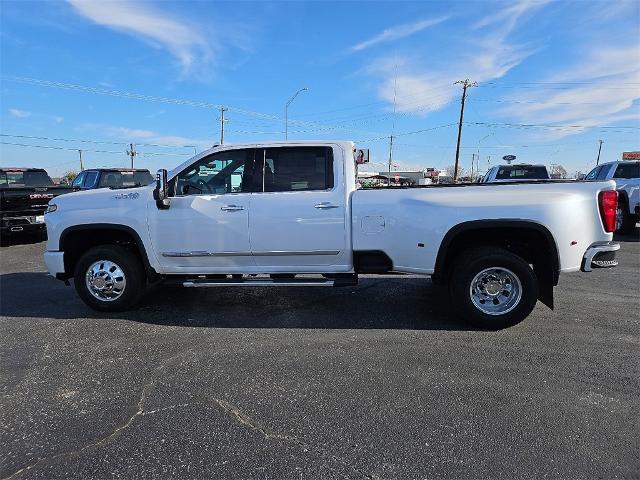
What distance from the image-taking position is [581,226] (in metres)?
4.39

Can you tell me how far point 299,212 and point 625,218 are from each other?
10.6 meters

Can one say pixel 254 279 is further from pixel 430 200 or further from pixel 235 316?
pixel 430 200

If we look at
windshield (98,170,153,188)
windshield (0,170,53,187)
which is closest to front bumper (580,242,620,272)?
windshield (98,170,153,188)

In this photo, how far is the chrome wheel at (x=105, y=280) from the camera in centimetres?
518

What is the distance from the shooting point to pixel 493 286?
182 inches

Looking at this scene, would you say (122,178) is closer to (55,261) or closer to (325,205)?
(55,261)

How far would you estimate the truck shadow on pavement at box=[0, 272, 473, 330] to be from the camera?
4.93m

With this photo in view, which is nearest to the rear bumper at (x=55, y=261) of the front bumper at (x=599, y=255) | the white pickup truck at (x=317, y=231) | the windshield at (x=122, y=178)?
the white pickup truck at (x=317, y=231)

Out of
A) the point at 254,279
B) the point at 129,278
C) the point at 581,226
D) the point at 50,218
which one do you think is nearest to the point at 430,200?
the point at 581,226

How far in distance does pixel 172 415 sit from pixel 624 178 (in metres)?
13.1

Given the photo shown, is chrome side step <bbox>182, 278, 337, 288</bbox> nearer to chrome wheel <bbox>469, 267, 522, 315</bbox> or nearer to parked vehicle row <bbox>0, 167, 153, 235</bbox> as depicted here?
chrome wheel <bbox>469, 267, 522, 315</bbox>

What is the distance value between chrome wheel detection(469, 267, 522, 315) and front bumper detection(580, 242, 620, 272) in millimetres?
731

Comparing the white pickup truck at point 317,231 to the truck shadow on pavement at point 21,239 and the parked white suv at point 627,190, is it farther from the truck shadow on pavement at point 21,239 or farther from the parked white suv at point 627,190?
the parked white suv at point 627,190

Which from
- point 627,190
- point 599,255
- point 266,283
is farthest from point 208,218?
point 627,190
